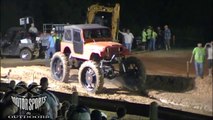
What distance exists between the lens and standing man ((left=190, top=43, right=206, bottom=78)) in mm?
4750

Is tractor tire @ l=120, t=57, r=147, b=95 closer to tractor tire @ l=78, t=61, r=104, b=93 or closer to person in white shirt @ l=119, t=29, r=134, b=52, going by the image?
person in white shirt @ l=119, t=29, r=134, b=52

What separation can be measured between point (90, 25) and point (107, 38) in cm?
30

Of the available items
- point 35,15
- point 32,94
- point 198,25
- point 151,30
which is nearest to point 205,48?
point 198,25

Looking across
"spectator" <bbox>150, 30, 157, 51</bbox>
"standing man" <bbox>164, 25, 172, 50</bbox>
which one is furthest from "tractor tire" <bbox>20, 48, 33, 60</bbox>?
"standing man" <bbox>164, 25, 172, 50</bbox>

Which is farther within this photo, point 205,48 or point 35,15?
point 35,15

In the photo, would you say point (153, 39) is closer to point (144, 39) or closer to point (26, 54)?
point (144, 39)

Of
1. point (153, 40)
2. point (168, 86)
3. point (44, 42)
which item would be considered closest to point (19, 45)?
point (44, 42)

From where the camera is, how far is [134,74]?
542cm

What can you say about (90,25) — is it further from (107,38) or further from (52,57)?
(52,57)

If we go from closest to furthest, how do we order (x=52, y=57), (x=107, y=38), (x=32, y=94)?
(x=32, y=94), (x=107, y=38), (x=52, y=57)

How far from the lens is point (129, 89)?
5.52m

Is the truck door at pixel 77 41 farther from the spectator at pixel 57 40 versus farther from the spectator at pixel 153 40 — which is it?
the spectator at pixel 153 40

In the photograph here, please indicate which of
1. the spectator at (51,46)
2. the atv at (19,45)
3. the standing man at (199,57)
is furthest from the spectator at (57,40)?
the standing man at (199,57)

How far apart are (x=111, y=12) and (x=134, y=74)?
2.77ft
